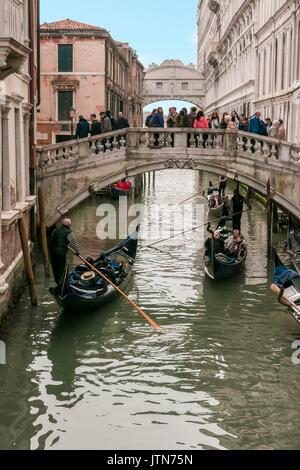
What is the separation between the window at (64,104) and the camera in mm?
24359

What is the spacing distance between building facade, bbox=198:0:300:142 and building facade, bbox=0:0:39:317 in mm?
7322

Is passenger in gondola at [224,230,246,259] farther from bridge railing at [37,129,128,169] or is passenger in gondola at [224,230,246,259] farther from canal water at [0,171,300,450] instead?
bridge railing at [37,129,128,169]

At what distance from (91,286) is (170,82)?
143ft

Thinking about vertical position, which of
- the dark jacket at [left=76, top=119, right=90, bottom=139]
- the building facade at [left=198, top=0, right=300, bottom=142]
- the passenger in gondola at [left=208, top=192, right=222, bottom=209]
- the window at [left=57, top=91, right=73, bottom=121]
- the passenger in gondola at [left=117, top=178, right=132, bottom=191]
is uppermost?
the building facade at [left=198, top=0, right=300, bottom=142]

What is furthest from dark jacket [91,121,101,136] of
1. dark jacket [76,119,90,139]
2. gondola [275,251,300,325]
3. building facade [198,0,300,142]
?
gondola [275,251,300,325]

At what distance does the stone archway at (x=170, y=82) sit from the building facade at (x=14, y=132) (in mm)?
39789

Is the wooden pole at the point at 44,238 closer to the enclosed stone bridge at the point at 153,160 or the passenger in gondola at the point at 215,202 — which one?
the enclosed stone bridge at the point at 153,160

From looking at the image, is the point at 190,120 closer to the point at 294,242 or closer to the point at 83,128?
the point at 83,128

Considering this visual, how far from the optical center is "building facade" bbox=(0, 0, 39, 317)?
337 inches

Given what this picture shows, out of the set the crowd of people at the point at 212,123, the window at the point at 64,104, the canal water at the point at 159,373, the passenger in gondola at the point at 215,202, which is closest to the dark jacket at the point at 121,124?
the crowd of people at the point at 212,123

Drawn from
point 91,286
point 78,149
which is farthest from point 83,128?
point 91,286

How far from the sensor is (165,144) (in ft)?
46.8

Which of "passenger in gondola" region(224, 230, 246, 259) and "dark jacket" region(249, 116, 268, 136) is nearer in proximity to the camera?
"passenger in gondola" region(224, 230, 246, 259)

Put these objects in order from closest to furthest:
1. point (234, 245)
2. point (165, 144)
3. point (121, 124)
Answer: point (234, 245) → point (165, 144) → point (121, 124)
